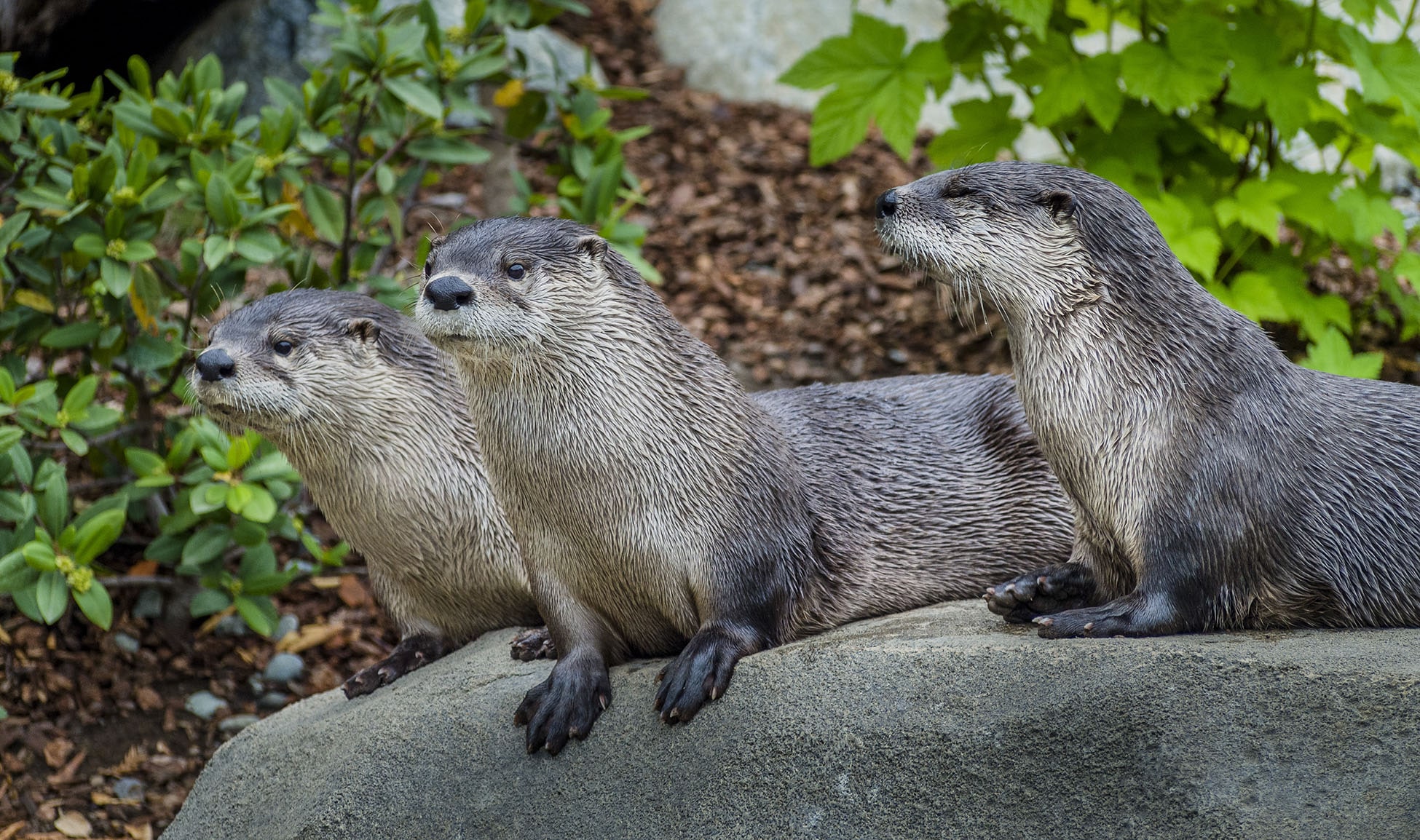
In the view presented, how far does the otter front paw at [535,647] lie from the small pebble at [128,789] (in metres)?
1.62

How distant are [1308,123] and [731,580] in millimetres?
2478

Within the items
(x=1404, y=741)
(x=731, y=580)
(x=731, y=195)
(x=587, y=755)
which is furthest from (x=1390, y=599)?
(x=731, y=195)

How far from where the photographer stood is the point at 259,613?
4.02 metres

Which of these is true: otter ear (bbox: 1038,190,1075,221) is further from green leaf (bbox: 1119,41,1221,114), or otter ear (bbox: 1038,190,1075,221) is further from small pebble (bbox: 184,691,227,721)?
small pebble (bbox: 184,691,227,721)

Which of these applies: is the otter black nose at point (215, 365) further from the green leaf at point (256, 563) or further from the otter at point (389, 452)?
the green leaf at point (256, 563)

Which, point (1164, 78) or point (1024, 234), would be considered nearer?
point (1024, 234)

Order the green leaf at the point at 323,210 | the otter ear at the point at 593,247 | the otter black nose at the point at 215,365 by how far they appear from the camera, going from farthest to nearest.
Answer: the green leaf at the point at 323,210, the otter black nose at the point at 215,365, the otter ear at the point at 593,247

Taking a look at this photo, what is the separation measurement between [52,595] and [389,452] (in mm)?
1042

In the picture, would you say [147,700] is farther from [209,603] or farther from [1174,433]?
[1174,433]

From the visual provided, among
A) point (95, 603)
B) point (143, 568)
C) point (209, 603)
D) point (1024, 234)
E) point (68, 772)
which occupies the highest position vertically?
point (1024, 234)

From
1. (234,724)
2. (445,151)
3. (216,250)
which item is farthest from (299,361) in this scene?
(234,724)

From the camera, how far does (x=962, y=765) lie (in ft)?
7.56

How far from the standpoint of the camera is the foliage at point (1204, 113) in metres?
3.78

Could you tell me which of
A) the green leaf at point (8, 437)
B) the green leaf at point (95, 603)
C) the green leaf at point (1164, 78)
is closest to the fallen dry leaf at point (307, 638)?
the green leaf at point (95, 603)
